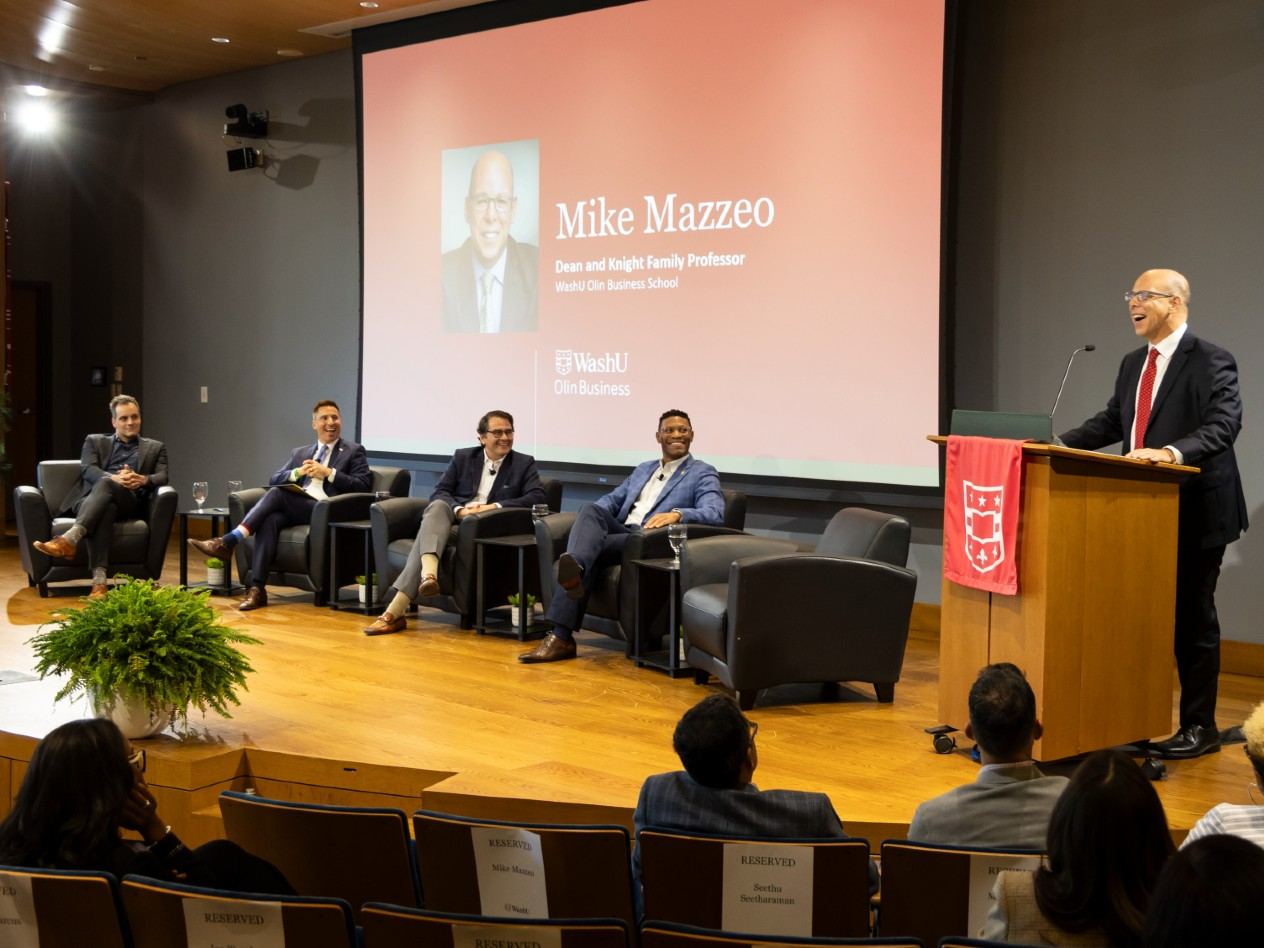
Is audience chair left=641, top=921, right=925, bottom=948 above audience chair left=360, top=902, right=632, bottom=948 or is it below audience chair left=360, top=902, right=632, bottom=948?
above

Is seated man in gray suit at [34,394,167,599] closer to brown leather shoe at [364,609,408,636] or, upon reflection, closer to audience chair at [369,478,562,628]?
audience chair at [369,478,562,628]

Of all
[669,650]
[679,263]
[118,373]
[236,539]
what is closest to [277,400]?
[118,373]

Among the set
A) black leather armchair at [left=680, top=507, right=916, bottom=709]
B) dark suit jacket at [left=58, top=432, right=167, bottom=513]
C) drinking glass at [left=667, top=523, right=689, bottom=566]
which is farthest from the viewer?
dark suit jacket at [left=58, top=432, right=167, bottom=513]

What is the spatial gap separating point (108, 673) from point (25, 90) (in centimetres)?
827

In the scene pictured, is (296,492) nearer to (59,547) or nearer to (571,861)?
(59,547)

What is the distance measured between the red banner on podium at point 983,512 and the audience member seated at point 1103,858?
236cm

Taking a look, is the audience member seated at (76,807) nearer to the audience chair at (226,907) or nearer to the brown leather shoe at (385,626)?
the audience chair at (226,907)

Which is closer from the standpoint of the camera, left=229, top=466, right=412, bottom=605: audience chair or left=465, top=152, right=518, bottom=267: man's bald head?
left=229, top=466, right=412, bottom=605: audience chair

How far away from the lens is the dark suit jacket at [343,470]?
793 cm

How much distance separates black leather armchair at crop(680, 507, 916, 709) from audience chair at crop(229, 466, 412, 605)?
2717 mm

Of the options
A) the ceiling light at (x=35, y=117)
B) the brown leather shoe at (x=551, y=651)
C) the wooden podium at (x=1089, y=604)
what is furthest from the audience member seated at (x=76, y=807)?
the ceiling light at (x=35, y=117)

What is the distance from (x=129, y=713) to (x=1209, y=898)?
3801mm

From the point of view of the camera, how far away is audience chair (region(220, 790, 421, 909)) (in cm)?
272

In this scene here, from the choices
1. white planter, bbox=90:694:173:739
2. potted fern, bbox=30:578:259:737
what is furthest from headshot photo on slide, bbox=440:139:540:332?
white planter, bbox=90:694:173:739
